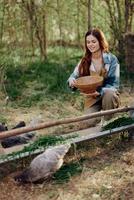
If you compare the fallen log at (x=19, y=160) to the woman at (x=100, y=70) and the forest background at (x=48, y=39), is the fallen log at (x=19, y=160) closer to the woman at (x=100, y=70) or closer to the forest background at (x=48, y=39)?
the woman at (x=100, y=70)

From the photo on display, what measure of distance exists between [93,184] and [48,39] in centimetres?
601

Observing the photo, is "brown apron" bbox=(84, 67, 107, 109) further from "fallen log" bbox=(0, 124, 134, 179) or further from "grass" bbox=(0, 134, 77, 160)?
"grass" bbox=(0, 134, 77, 160)

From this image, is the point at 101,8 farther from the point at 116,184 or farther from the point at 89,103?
the point at 116,184

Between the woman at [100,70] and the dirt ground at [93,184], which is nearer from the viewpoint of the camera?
the dirt ground at [93,184]

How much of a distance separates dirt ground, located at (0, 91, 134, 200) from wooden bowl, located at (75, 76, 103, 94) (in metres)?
0.69

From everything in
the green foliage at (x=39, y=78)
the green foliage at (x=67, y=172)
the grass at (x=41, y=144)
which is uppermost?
the green foliage at (x=39, y=78)

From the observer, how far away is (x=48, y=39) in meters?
9.98

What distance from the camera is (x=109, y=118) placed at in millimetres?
5891

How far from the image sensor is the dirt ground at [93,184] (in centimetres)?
409

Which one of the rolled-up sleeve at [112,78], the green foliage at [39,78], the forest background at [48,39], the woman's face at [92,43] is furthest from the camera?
the forest background at [48,39]

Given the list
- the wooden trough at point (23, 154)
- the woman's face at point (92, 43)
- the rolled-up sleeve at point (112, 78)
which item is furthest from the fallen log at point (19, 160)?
the woman's face at point (92, 43)

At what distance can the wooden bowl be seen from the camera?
207 inches

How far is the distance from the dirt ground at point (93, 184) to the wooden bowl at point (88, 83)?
69 cm

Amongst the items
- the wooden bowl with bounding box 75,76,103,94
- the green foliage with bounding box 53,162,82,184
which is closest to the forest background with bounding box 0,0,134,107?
the wooden bowl with bounding box 75,76,103,94
